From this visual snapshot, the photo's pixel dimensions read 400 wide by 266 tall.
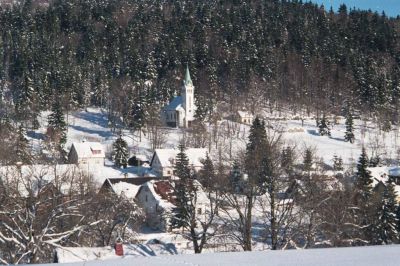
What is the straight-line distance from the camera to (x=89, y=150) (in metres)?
50.7

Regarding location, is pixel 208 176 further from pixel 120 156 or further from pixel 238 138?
pixel 238 138

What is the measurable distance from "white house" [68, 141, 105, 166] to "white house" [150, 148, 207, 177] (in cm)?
561

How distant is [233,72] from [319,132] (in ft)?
75.2

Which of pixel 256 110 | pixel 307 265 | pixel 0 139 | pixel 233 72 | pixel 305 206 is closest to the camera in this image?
pixel 307 265

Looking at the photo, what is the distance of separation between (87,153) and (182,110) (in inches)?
879

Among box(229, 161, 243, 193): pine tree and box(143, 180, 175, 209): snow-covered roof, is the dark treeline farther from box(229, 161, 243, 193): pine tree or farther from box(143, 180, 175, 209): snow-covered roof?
box(229, 161, 243, 193): pine tree

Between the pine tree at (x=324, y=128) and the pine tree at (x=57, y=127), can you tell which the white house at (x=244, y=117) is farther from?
the pine tree at (x=57, y=127)

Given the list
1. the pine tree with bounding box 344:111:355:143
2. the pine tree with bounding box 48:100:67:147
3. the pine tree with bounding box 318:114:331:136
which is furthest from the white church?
the pine tree with bounding box 344:111:355:143

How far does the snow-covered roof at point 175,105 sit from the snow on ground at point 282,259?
65.2m

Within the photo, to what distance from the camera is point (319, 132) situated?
6431cm

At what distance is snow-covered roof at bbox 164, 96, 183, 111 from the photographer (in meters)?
70.3

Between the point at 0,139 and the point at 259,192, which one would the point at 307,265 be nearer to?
the point at 259,192

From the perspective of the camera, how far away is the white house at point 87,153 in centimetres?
4972

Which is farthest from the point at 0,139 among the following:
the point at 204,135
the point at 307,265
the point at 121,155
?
the point at 307,265
